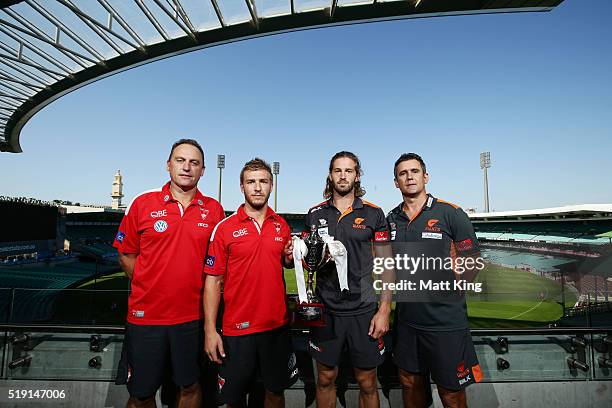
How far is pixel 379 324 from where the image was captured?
2.14m

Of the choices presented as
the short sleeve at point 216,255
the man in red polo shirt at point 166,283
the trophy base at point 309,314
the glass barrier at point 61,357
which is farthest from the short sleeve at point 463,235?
the glass barrier at point 61,357

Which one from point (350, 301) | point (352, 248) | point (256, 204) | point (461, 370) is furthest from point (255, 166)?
point (461, 370)

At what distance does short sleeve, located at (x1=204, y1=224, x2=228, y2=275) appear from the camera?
212cm

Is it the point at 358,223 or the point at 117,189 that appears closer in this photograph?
the point at 358,223

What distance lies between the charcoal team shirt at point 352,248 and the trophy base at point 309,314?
15 cm

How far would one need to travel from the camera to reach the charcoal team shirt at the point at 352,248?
2.18 metres

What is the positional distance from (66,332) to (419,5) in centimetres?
835

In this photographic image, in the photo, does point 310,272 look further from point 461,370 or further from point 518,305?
point 518,305

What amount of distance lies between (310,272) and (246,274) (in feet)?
1.47

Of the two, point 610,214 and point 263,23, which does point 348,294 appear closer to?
point 263,23

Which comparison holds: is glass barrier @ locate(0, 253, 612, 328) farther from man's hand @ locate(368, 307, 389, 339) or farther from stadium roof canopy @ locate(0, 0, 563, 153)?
stadium roof canopy @ locate(0, 0, 563, 153)

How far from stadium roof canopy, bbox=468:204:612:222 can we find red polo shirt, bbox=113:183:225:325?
96.4ft

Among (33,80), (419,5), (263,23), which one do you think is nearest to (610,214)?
(419,5)

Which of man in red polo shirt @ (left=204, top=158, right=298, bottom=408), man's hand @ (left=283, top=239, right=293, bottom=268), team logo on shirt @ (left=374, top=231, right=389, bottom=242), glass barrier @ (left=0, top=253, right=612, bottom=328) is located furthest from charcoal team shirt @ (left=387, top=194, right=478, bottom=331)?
glass barrier @ (left=0, top=253, right=612, bottom=328)
